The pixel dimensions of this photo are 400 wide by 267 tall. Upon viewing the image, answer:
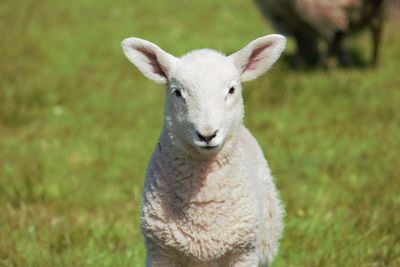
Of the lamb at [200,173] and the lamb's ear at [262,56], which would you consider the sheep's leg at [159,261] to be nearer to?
the lamb at [200,173]

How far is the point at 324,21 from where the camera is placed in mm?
9031

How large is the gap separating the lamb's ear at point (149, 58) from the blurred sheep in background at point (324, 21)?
5.84m

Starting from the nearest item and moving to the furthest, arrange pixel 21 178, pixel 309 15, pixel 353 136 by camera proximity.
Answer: pixel 21 178, pixel 353 136, pixel 309 15

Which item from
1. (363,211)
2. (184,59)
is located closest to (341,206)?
(363,211)

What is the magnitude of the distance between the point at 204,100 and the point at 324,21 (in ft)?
20.6

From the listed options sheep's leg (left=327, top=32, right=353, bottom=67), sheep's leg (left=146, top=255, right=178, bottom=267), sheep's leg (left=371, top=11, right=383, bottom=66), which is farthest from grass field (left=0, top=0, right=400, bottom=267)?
sheep's leg (left=146, top=255, right=178, bottom=267)

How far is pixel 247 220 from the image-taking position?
320 centimetres

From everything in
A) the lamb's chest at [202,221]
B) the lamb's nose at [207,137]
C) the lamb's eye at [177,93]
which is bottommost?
the lamb's chest at [202,221]

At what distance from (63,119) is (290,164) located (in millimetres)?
2438

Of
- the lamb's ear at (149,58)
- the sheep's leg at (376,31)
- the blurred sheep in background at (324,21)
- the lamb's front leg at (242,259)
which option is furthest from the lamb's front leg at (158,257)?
the sheep's leg at (376,31)

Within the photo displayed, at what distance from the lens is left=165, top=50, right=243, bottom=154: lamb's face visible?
296 centimetres

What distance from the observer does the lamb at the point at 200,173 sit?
3.11m

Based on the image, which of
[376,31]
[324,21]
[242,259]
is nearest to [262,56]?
[242,259]

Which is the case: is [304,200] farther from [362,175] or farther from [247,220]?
[247,220]
